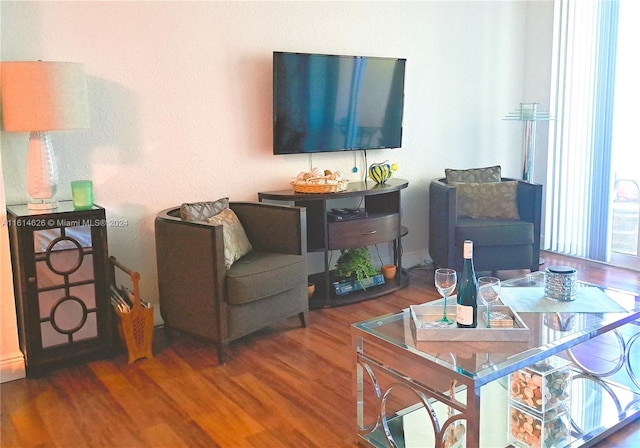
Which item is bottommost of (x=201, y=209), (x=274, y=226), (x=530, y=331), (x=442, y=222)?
(x=530, y=331)

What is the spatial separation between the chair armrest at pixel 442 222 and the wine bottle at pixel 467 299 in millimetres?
2187

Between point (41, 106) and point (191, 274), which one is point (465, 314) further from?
point (41, 106)

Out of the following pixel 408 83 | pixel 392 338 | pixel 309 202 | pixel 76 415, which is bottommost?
pixel 76 415

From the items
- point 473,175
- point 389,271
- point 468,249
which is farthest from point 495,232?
point 468,249

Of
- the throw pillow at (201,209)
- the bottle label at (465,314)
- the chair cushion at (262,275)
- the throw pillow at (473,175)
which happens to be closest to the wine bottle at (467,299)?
the bottle label at (465,314)

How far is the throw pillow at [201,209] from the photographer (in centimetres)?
360

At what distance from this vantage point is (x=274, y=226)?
12.6 feet

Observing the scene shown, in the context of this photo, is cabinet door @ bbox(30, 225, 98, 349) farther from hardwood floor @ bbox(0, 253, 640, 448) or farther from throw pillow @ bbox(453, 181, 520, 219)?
throw pillow @ bbox(453, 181, 520, 219)

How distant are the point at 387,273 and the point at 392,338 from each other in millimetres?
2287

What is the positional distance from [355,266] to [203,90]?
1.54 meters

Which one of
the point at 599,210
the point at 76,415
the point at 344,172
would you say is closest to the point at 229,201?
the point at 344,172

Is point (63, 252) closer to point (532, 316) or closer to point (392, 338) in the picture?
point (392, 338)

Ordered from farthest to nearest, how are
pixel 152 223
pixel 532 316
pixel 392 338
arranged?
pixel 152 223, pixel 532 316, pixel 392 338

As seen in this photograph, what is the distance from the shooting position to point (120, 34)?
3674 millimetres
